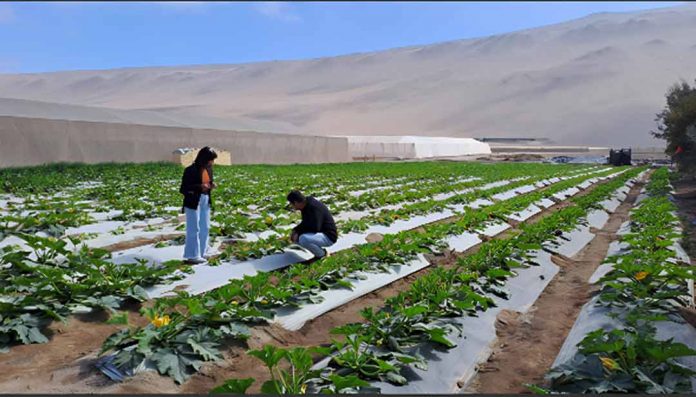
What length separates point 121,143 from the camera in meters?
26.8

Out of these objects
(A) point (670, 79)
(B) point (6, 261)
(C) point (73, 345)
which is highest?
(A) point (670, 79)

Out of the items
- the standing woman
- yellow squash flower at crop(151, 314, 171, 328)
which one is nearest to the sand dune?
the standing woman

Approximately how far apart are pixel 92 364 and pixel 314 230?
12.5 feet

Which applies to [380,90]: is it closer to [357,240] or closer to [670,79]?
[670,79]

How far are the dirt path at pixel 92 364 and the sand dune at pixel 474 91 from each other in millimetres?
33730

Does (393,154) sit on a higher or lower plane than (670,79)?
lower

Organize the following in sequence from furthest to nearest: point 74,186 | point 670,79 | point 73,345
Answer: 1. point 670,79
2. point 74,186
3. point 73,345

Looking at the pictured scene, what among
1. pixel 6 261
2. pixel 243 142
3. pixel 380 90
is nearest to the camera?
pixel 6 261

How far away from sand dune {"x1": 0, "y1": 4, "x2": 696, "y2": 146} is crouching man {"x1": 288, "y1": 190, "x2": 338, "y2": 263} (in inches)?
1238

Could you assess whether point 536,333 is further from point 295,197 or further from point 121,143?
point 121,143

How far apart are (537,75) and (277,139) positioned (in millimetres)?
110328

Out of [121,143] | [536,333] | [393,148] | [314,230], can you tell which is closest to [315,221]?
[314,230]

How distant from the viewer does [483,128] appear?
10731 centimetres

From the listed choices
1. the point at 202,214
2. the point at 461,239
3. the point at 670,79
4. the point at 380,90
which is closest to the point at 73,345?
the point at 202,214
